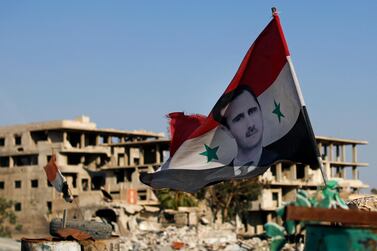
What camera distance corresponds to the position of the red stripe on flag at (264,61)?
372 inches

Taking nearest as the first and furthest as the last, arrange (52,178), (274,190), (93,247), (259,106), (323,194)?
(323,194) < (259,106) < (93,247) < (52,178) < (274,190)

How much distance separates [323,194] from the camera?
5.68 m

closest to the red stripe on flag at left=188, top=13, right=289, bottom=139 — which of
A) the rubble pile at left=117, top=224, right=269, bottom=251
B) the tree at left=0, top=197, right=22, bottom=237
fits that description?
the rubble pile at left=117, top=224, right=269, bottom=251

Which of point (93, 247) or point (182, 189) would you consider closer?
point (182, 189)

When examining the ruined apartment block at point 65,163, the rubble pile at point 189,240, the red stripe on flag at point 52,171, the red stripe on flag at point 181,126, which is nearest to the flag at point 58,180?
the red stripe on flag at point 52,171

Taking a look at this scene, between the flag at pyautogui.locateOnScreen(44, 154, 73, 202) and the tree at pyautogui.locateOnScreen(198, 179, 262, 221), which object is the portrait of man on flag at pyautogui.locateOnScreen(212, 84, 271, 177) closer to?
the flag at pyautogui.locateOnScreen(44, 154, 73, 202)

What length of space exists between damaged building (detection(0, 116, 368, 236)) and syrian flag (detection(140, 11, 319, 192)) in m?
47.9

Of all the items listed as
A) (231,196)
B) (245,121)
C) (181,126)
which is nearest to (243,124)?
(245,121)

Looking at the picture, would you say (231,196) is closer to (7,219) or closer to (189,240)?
(189,240)

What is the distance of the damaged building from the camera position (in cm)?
6091

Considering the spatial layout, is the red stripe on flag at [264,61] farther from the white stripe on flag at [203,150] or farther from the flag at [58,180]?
the flag at [58,180]

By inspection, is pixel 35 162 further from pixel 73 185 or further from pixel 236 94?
pixel 236 94

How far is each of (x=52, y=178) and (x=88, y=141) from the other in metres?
54.7

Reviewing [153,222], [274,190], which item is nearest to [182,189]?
[153,222]
